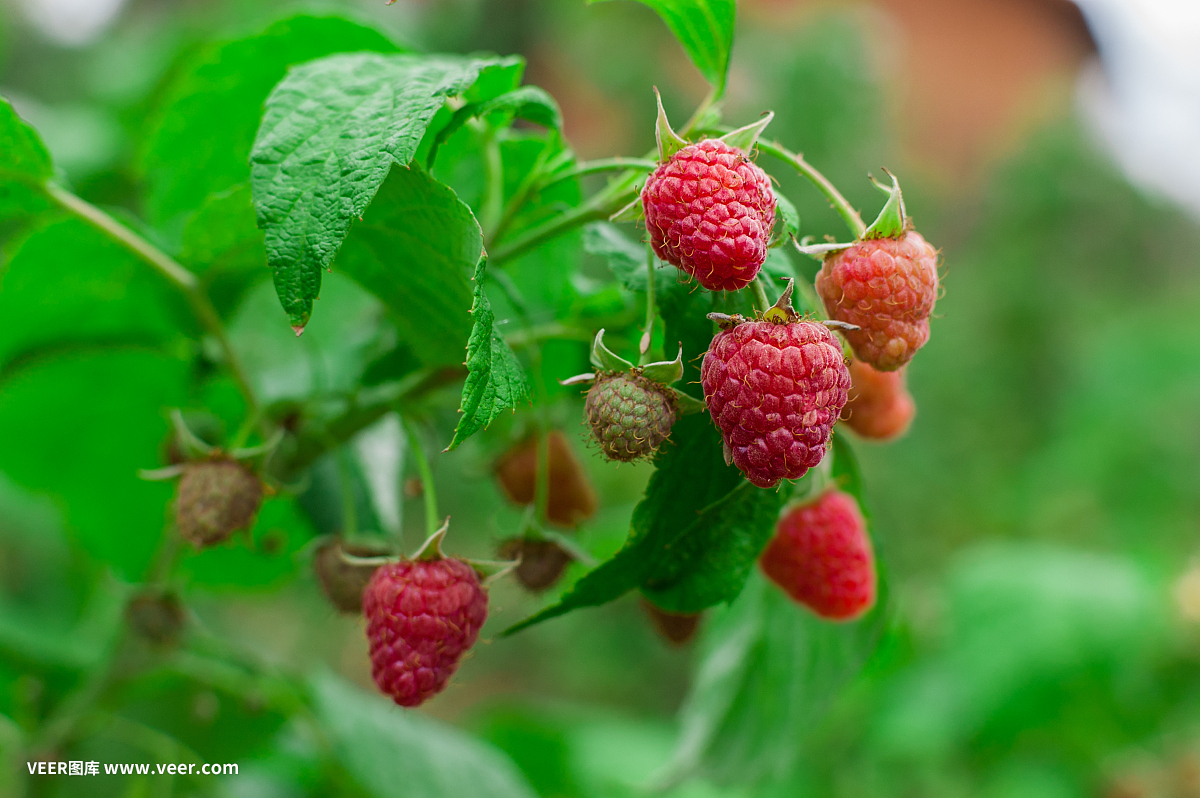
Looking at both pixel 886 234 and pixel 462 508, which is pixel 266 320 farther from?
pixel 462 508

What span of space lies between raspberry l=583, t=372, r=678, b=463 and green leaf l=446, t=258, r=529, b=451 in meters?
0.05

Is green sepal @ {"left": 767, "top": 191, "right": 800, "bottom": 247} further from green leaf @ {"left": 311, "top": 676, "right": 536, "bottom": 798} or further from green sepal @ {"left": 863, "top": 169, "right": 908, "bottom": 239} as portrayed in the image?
green leaf @ {"left": 311, "top": 676, "right": 536, "bottom": 798}

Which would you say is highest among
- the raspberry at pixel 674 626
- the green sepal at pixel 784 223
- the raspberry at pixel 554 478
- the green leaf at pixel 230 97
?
the green sepal at pixel 784 223

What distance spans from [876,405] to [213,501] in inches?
21.4

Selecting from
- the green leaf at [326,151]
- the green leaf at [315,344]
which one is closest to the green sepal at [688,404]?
the green leaf at [326,151]

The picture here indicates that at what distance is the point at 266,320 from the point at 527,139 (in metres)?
0.80

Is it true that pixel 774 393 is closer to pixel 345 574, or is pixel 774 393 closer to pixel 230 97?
pixel 345 574

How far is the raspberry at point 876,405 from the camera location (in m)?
0.76

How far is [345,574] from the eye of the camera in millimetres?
765

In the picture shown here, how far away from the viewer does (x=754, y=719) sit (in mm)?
1060

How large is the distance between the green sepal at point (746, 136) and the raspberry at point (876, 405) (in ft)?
0.80

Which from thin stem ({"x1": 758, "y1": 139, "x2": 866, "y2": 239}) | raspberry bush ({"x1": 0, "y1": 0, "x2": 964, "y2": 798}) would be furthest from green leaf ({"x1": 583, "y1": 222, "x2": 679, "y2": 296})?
thin stem ({"x1": 758, "y1": 139, "x2": 866, "y2": 239})

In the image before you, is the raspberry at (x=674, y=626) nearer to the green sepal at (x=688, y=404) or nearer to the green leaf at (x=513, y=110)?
the green sepal at (x=688, y=404)

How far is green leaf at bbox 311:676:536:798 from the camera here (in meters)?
1.08
